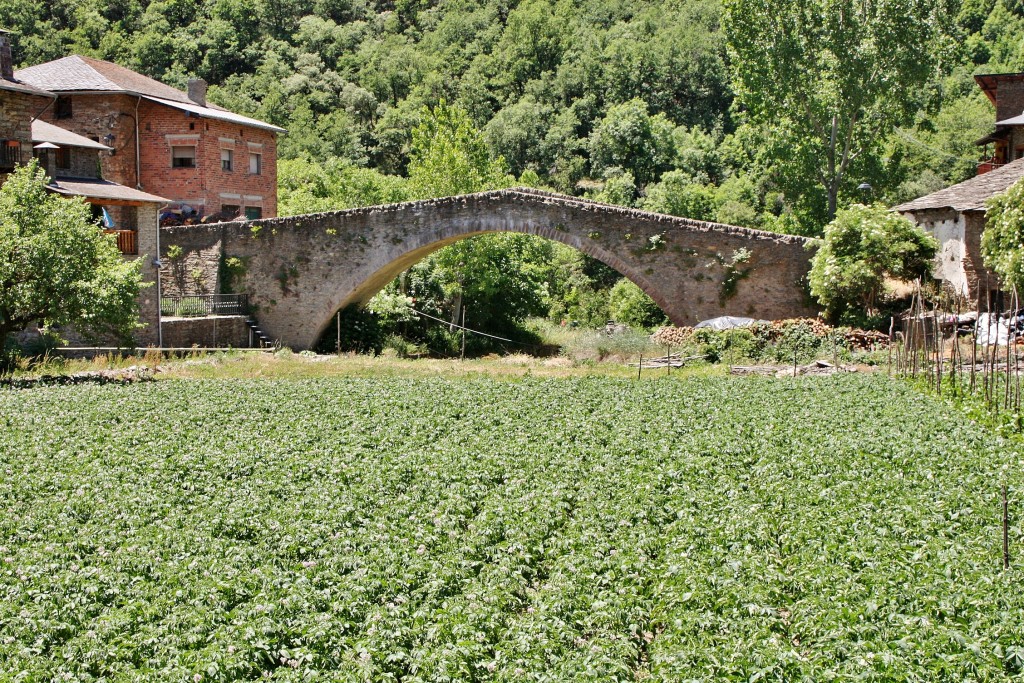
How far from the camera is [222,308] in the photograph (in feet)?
119

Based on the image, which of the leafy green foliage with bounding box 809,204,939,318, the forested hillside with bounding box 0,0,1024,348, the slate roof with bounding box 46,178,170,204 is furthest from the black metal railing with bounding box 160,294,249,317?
the leafy green foliage with bounding box 809,204,939,318

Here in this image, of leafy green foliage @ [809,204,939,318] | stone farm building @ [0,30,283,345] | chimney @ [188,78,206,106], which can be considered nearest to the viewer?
leafy green foliage @ [809,204,939,318]

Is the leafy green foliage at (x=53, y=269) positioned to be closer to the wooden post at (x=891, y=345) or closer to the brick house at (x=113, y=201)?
the brick house at (x=113, y=201)

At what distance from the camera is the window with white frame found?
43.4 meters

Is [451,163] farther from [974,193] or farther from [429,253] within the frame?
[974,193]

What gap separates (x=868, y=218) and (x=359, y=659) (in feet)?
78.0

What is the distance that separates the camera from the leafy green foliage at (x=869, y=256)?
28.4 m

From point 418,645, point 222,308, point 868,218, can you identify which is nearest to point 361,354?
point 222,308

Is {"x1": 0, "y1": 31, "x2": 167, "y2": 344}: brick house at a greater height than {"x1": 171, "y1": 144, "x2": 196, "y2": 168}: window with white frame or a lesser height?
lesser

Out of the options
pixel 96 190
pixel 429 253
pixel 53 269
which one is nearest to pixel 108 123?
pixel 96 190

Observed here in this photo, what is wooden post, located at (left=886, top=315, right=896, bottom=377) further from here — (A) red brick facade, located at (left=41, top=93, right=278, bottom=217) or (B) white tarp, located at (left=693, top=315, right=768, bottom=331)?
(A) red brick facade, located at (left=41, top=93, right=278, bottom=217)

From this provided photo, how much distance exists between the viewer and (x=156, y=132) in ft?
142

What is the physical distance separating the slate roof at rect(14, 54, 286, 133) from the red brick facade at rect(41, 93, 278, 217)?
1.29 feet

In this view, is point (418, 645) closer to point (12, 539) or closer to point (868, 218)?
point (12, 539)
